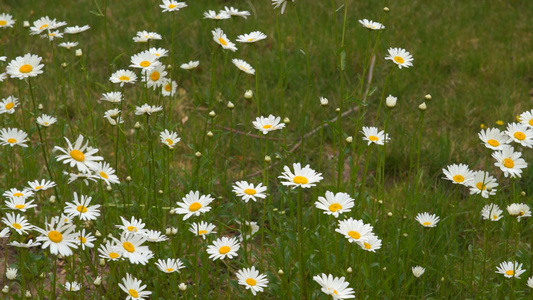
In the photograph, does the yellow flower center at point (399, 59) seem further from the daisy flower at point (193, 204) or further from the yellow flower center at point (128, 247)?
the yellow flower center at point (128, 247)

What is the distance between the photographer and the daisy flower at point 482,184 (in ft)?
7.06

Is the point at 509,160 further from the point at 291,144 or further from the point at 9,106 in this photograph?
the point at 9,106

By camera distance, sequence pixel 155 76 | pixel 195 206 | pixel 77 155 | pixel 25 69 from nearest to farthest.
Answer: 1. pixel 77 155
2. pixel 195 206
3. pixel 25 69
4. pixel 155 76

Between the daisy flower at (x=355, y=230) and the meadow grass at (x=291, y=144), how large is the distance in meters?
0.15

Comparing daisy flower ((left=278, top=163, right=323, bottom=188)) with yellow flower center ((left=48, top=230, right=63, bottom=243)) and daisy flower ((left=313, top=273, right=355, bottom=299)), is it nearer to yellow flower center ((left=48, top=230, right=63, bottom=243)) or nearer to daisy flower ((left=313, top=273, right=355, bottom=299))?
daisy flower ((left=313, top=273, right=355, bottom=299))

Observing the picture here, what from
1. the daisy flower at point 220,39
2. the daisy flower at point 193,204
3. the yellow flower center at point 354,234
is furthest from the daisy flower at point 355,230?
the daisy flower at point 220,39

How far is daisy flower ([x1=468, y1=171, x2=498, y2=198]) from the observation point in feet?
7.06

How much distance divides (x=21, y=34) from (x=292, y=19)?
2005mm

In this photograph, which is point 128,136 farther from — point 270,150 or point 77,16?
point 77,16

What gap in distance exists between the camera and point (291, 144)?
223 cm

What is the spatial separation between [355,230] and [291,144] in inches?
18.8

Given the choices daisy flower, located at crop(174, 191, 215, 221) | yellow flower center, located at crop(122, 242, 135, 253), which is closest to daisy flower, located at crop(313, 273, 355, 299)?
daisy flower, located at crop(174, 191, 215, 221)

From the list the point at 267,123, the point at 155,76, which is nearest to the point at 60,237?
the point at 267,123

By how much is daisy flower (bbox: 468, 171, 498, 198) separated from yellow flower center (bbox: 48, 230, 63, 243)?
4.53 feet
